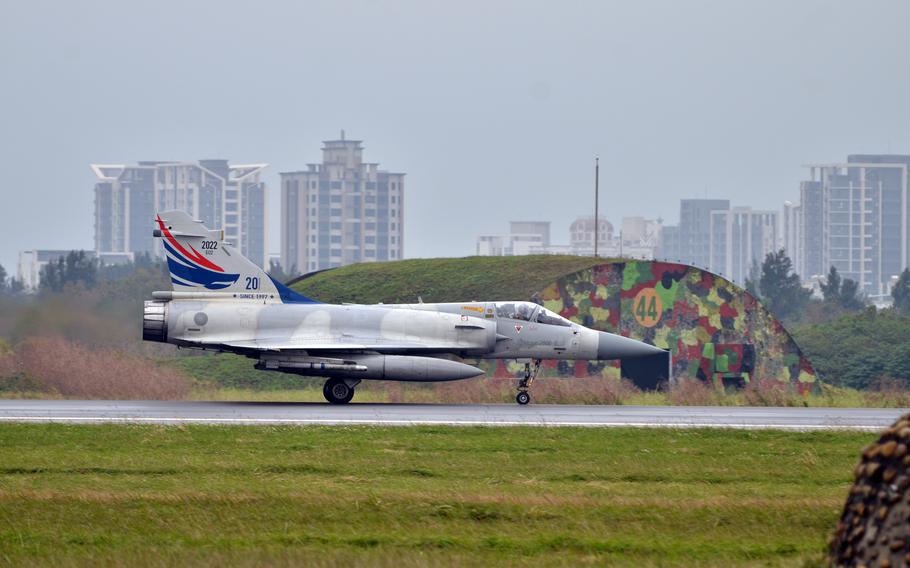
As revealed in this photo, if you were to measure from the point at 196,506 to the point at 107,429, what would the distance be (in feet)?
25.2

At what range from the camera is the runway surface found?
2259 cm

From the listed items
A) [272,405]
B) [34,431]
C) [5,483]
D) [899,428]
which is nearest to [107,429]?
[34,431]

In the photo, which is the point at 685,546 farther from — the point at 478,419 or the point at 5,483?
the point at 478,419

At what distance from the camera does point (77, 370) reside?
3138cm

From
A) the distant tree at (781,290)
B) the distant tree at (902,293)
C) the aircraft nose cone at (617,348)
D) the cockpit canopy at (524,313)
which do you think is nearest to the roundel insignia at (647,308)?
the aircraft nose cone at (617,348)

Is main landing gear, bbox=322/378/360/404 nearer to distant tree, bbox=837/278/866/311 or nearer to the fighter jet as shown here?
the fighter jet

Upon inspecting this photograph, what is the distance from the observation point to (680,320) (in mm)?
37219

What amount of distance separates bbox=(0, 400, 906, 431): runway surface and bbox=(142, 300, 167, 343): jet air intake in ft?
4.57

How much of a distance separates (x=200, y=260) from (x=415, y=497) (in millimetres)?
15468

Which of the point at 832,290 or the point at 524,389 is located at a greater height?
the point at 832,290

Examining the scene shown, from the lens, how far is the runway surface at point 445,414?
22594 mm

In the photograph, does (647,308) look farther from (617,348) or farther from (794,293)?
(794,293)

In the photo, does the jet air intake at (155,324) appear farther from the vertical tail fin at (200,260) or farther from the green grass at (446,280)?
the green grass at (446,280)

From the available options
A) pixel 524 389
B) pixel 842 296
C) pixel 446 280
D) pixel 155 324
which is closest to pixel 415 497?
pixel 155 324
